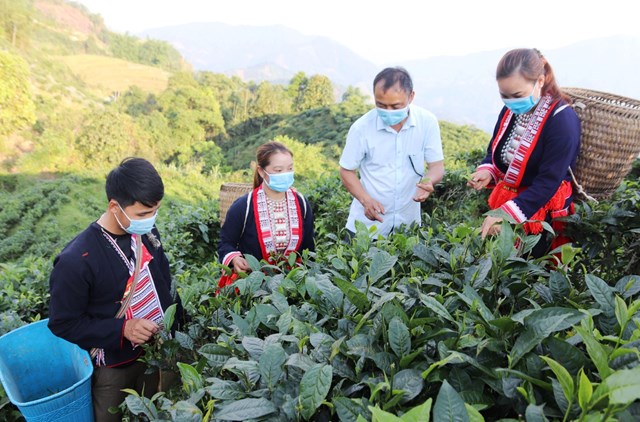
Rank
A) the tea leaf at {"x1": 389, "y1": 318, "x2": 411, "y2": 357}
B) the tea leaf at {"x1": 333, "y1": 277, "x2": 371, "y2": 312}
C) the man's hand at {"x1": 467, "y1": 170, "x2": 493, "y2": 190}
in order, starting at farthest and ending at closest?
the man's hand at {"x1": 467, "y1": 170, "x2": 493, "y2": 190}, the tea leaf at {"x1": 333, "y1": 277, "x2": 371, "y2": 312}, the tea leaf at {"x1": 389, "y1": 318, "x2": 411, "y2": 357}

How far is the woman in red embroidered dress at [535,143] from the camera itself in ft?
6.70

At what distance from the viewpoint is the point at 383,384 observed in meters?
0.86

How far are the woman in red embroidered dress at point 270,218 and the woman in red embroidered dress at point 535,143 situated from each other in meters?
1.23

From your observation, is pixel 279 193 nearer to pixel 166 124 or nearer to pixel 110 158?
pixel 110 158

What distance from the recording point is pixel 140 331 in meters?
1.92

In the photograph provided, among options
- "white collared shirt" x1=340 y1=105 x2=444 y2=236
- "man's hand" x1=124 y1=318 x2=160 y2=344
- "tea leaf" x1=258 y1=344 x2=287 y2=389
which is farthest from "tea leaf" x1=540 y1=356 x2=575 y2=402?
"white collared shirt" x1=340 y1=105 x2=444 y2=236

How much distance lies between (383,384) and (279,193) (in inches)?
85.8

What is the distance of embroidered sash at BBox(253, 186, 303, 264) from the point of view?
281cm

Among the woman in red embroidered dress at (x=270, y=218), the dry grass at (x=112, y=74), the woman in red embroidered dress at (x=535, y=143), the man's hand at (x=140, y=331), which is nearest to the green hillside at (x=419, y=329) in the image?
the woman in red embroidered dress at (x=535, y=143)

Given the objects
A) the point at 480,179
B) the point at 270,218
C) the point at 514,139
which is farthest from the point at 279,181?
the point at 514,139

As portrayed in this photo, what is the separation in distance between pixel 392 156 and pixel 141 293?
1.79 meters

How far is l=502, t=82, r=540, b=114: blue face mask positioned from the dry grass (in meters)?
79.3

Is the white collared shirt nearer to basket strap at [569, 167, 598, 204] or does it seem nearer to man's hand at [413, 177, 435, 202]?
man's hand at [413, 177, 435, 202]

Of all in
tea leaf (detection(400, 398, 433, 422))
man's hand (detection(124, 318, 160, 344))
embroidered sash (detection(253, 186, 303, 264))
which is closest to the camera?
tea leaf (detection(400, 398, 433, 422))
